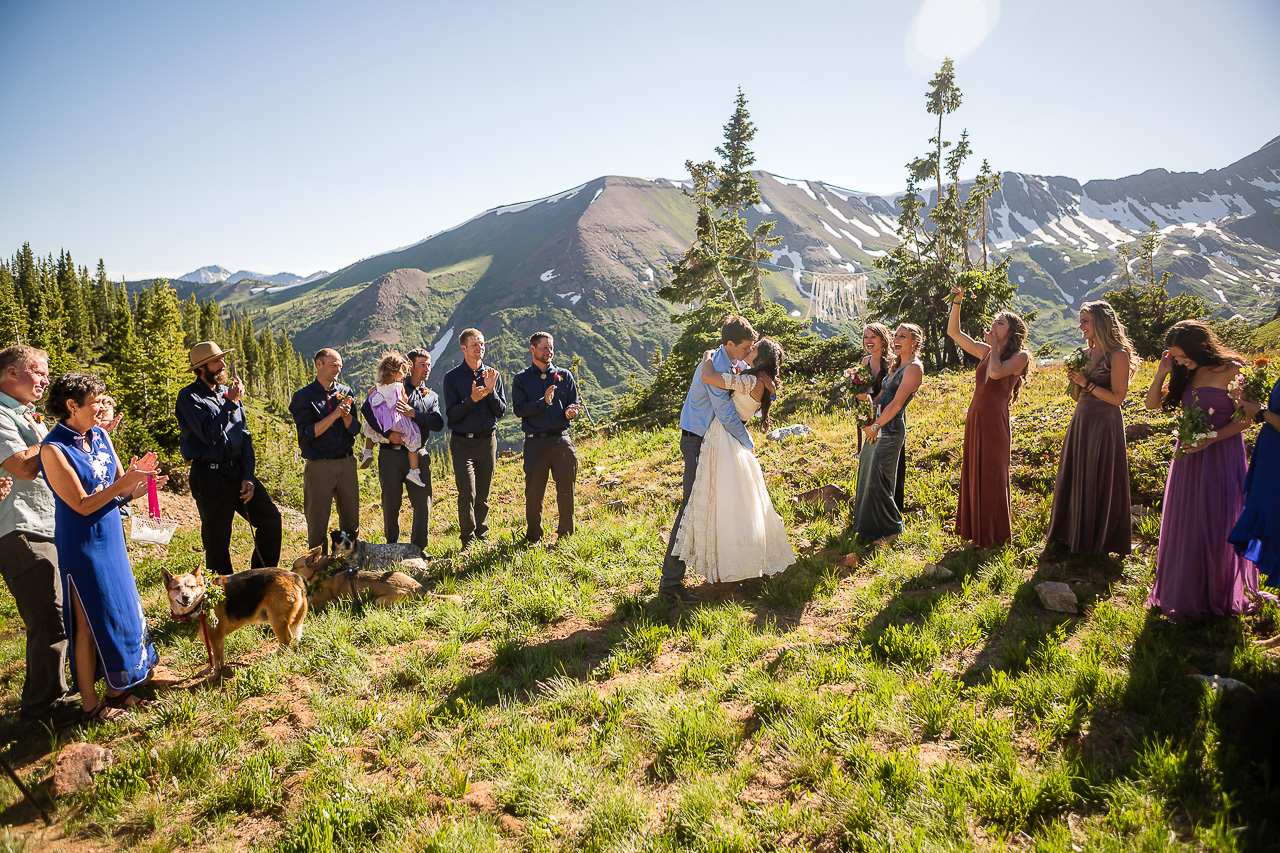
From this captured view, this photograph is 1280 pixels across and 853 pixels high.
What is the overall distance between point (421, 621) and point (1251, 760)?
617cm

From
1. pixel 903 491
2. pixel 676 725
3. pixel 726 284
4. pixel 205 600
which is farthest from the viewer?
pixel 726 284

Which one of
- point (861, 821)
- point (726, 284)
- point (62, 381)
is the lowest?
point (861, 821)

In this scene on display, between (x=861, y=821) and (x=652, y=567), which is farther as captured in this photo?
(x=652, y=567)

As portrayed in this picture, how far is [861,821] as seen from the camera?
311cm

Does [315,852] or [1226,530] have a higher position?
[1226,530]

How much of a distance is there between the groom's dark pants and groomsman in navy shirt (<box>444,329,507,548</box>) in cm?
275

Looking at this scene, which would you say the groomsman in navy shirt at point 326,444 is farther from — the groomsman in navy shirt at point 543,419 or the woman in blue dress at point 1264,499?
the woman in blue dress at point 1264,499

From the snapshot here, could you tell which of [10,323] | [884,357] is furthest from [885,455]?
[10,323]

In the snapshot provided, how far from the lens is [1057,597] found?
16.6 ft

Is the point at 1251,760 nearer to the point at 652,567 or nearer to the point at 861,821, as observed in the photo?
the point at 861,821

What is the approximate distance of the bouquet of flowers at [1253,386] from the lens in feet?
14.4

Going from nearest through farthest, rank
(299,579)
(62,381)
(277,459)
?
(62,381) → (299,579) → (277,459)

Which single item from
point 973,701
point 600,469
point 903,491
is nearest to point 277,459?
point 600,469

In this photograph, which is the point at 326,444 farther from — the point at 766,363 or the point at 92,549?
the point at 766,363
